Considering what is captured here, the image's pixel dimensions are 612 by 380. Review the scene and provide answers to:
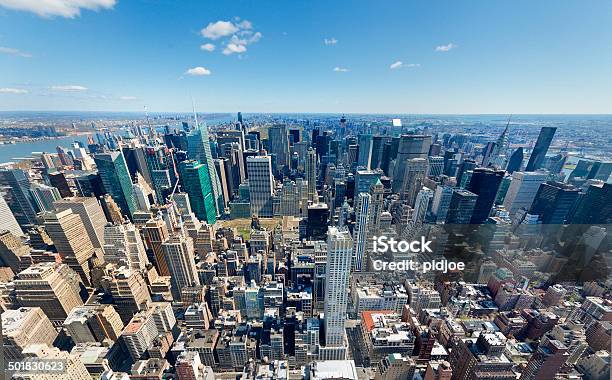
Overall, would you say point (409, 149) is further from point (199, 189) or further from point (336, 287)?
point (199, 189)

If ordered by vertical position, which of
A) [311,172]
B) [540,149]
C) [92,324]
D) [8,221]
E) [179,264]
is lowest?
[92,324]

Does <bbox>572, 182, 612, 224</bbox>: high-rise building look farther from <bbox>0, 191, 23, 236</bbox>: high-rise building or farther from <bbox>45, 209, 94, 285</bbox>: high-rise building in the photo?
<bbox>0, 191, 23, 236</bbox>: high-rise building

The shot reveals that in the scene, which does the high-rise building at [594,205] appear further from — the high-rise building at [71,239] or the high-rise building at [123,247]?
the high-rise building at [71,239]

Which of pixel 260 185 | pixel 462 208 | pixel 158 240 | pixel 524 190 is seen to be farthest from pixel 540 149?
pixel 158 240

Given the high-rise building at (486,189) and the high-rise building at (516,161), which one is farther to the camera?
the high-rise building at (516,161)

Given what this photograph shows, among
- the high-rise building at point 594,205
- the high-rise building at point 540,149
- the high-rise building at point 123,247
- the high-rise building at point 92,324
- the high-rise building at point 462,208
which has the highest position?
the high-rise building at point 540,149

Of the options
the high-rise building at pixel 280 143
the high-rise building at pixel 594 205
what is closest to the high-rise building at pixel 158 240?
the high-rise building at pixel 280 143

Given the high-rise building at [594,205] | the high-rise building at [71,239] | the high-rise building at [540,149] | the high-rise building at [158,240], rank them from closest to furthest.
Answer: the high-rise building at [594,205], the high-rise building at [71,239], the high-rise building at [158,240], the high-rise building at [540,149]
